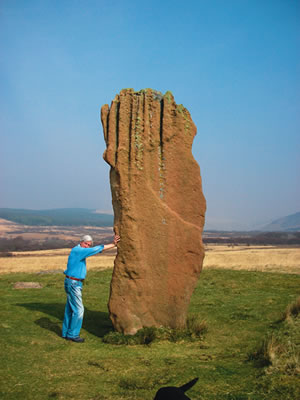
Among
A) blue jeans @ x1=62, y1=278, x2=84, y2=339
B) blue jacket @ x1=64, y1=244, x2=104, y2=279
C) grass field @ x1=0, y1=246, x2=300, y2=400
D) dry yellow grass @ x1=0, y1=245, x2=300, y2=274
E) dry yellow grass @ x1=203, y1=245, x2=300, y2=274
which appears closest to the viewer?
grass field @ x1=0, y1=246, x2=300, y2=400

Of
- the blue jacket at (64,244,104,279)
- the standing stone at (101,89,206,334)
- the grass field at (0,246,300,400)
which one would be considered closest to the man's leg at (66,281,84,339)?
the blue jacket at (64,244,104,279)

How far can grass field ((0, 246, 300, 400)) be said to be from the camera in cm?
613

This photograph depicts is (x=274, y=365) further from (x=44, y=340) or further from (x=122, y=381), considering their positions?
(x=44, y=340)

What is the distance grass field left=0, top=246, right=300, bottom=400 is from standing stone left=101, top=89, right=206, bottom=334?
93cm

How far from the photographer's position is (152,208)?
31.7ft

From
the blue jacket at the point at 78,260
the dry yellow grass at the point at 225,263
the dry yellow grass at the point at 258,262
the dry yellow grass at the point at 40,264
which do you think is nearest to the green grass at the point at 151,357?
the blue jacket at the point at 78,260

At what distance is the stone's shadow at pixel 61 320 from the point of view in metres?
9.93

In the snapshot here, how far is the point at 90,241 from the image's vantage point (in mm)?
9594

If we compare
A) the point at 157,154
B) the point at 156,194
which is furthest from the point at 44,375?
the point at 157,154

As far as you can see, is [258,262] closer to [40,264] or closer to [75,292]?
[40,264]

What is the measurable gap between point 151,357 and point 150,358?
74mm

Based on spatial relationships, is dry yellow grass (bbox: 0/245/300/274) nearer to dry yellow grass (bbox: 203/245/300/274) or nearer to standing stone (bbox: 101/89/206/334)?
dry yellow grass (bbox: 203/245/300/274)

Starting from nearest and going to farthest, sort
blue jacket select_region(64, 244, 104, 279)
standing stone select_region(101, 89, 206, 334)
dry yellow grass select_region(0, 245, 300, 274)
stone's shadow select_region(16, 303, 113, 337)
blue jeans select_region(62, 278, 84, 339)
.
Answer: blue jeans select_region(62, 278, 84, 339), blue jacket select_region(64, 244, 104, 279), standing stone select_region(101, 89, 206, 334), stone's shadow select_region(16, 303, 113, 337), dry yellow grass select_region(0, 245, 300, 274)

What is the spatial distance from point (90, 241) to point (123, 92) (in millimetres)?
4035
